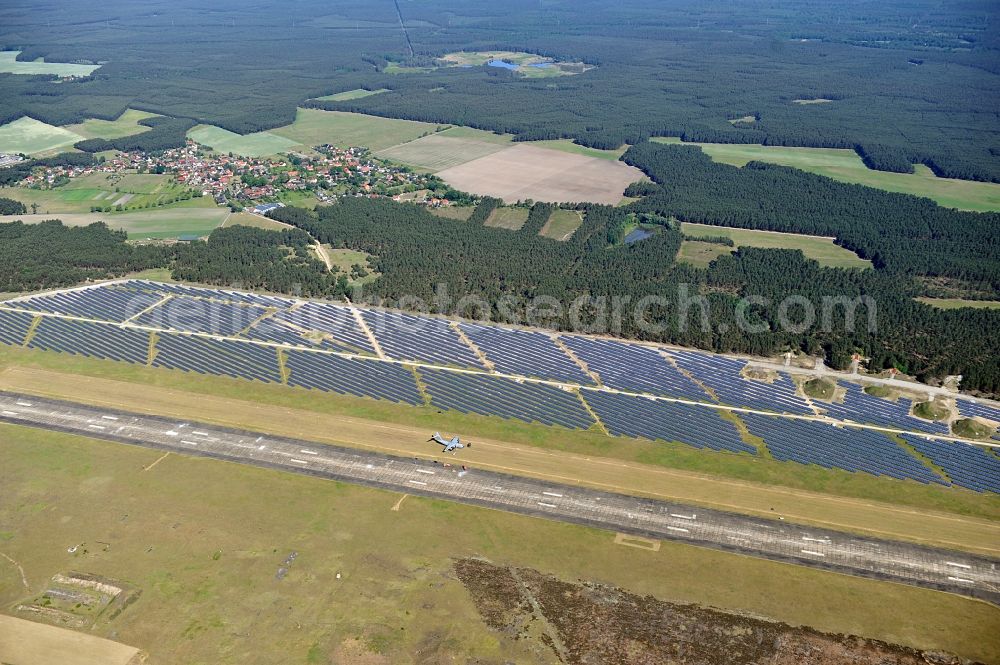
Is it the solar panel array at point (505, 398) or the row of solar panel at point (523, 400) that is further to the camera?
the solar panel array at point (505, 398)

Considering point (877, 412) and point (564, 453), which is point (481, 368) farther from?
point (877, 412)

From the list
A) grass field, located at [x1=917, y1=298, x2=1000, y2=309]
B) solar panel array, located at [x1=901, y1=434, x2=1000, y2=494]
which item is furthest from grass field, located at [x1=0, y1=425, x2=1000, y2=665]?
grass field, located at [x1=917, y1=298, x2=1000, y2=309]

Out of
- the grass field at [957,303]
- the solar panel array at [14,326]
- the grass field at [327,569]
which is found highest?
the solar panel array at [14,326]

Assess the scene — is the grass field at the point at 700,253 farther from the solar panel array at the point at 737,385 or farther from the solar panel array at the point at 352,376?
the solar panel array at the point at 352,376

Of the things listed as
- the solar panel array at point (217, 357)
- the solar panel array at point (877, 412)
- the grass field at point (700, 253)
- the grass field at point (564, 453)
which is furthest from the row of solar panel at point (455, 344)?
the grass field at point (700, 253)

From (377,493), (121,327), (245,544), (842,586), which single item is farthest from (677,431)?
(121,327)

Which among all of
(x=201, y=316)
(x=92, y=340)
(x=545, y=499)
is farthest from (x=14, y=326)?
(x=545, y=499)

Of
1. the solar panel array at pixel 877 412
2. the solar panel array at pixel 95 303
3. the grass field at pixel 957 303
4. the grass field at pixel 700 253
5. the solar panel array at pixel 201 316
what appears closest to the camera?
the solar panel array at pixel 877 412
